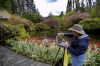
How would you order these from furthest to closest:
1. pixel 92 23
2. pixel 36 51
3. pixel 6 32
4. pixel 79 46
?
1. pixel 92 23
2. pixel 6 32
3. pixel 36 51
4. pixel 79 46

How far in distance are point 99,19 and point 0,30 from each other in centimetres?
1391

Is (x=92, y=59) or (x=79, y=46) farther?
(x=92, y=59)

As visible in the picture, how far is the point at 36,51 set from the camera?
11.1 metres

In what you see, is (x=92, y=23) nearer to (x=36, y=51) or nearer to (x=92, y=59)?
(x=36, y=51)

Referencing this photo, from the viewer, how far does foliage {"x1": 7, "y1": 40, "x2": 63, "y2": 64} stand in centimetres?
1006

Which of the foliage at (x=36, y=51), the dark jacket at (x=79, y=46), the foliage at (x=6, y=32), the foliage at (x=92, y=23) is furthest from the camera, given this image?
the foliage at (x=92, y=23)

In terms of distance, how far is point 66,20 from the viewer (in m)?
33.9

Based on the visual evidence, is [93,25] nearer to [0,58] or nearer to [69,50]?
[0,58]

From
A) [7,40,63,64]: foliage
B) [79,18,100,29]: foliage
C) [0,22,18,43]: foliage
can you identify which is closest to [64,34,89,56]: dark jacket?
[7,40,63,64]: foliage

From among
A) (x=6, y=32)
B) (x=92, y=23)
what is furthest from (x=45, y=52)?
(x=92, y=23)

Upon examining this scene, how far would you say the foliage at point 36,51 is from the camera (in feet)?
33.0

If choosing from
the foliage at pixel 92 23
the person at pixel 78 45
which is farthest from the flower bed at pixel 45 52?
the foliage at pixel 92 23

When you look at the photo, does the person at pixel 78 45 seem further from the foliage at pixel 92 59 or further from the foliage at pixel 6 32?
the foliage at pixel 6 32

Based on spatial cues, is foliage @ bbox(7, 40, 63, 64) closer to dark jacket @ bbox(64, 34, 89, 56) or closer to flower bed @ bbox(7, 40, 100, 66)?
flower bed @ bbox(7, 40, 100, 66)
